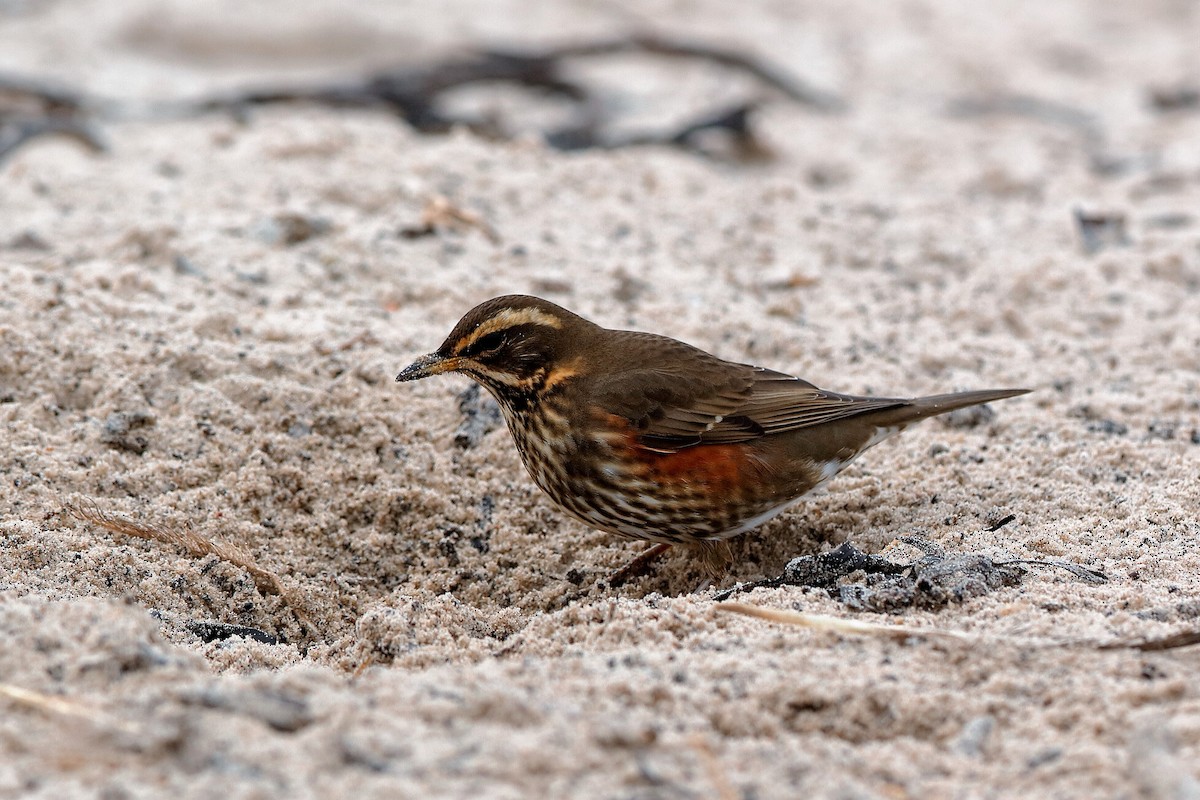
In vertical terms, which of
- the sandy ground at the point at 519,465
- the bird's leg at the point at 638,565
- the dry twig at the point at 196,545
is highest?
the sandy ground at the point at 519,465

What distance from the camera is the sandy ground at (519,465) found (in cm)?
289

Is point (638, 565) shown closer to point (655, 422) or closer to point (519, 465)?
point (655, 422)

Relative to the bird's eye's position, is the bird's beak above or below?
below

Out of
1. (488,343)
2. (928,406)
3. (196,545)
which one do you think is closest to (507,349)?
(488,343)

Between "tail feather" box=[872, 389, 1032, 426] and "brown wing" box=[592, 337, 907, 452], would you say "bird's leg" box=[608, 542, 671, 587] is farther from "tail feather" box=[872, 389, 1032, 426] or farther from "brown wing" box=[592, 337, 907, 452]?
"tail feather" box=[872, 389, 1032, 426]

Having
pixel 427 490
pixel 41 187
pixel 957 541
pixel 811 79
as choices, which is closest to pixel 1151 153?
pixel 811 79

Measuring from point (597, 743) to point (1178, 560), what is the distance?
2289 mm

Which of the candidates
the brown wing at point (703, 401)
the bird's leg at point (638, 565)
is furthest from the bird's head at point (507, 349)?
the bird's leg at point (638, 565)

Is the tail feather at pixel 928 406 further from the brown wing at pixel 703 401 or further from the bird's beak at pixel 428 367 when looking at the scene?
the bird's beak at pixel 428 367

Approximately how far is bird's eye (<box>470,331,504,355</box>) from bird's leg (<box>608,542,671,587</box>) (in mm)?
1003

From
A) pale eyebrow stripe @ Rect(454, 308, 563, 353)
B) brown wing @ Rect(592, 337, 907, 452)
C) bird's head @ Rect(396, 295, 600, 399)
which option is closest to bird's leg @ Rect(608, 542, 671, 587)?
brown wing @ Rect(592, 337, 907, 452)

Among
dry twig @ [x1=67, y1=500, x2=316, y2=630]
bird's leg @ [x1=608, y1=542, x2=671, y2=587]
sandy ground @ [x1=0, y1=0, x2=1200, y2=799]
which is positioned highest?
sandy ground @ [x1=0, y1=0, x2=1200, y2=799]

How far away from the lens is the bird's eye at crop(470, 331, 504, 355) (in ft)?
16.4

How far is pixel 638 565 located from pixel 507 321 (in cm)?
110
